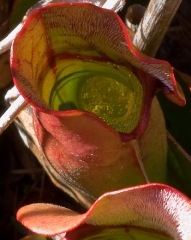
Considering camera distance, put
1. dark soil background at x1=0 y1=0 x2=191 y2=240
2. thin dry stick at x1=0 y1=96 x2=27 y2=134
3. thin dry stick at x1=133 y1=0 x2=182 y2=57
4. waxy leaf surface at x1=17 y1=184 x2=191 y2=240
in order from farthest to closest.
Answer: dark soil background at x1=0 y1=0 x2=191 y2=240 → thin dry stick at x1=0 y1=96 x2=27 y2=134 → thin dry stick at x1=133 y1=0 x2=182 y2=57 → waxy leaf surface at x1=17 y1=184 x2=191 y2=240

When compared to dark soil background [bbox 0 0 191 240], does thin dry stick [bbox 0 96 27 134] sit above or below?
above

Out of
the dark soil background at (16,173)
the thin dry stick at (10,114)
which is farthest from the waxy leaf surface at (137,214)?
the dark soil background at (16,173)

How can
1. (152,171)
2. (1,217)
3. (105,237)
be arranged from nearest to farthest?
(105,237) → (152,171) → (1,217)

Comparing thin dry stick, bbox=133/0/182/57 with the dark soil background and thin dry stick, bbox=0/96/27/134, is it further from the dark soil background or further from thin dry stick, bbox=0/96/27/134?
the dark soil background

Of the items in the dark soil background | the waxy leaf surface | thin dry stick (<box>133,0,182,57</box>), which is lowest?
the dark soil background

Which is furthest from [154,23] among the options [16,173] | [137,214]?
[16,173]

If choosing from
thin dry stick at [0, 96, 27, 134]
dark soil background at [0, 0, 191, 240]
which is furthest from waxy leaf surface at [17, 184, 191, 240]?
dark soil background at [0, 0, 191, 240]

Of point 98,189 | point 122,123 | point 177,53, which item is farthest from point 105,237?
point 177,53

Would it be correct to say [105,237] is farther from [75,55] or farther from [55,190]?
[55,190]

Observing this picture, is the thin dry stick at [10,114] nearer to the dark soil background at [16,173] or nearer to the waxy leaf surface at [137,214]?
the waxy leaf surface at [137,214]
